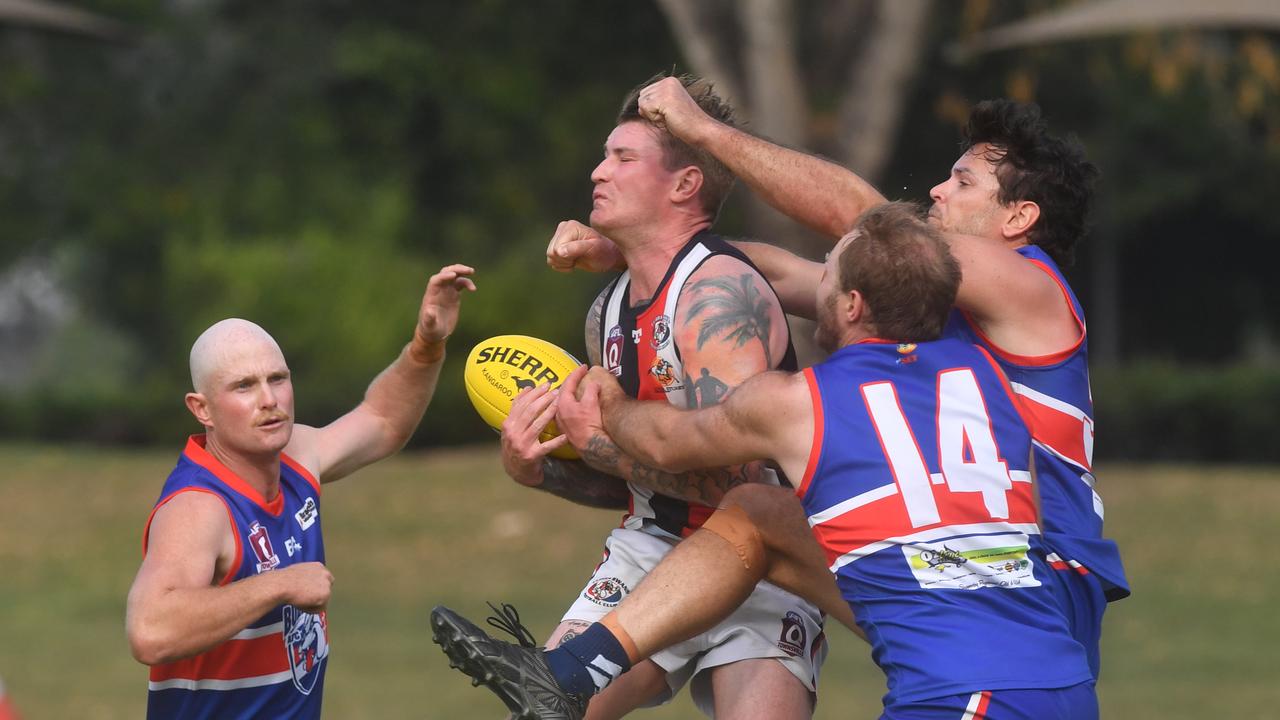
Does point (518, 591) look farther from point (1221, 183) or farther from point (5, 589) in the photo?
point (1221, 183)

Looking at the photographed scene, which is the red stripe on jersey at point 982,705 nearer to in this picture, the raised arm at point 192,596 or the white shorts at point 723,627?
the white shorts at point 723,627

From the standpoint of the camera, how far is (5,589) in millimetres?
17219

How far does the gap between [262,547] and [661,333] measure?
148cm

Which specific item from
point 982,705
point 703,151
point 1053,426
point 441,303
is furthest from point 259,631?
point 1053,426

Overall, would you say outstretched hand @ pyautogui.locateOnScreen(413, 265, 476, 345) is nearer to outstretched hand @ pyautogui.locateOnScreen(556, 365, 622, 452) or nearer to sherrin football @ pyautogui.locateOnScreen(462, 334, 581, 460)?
sherrin football @ pyautogui.locateOnScreen(462, 334, 581, 460)

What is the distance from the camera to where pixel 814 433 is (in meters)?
Result: 4.62

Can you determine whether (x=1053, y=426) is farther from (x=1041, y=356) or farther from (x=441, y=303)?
(x=441, y=303)

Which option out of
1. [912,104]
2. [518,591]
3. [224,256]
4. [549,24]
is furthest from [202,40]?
[518,591]

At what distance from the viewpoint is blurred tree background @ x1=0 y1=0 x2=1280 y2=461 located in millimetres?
20234

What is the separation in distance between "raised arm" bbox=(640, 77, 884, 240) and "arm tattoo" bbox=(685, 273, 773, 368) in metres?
0.29

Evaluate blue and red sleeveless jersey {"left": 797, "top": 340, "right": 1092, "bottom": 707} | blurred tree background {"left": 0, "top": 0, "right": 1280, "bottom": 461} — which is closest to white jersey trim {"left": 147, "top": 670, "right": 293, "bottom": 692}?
blue and red sleeveless jersey {"left": 797, "top": 340, "right": 1092, "bottom": 707}

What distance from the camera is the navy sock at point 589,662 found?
4957 mm

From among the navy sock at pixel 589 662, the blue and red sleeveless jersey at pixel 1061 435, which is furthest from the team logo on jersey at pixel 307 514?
the blue and red sleeveless jersey at pixel 1061 435

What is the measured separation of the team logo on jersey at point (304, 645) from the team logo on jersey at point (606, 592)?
918 mm
